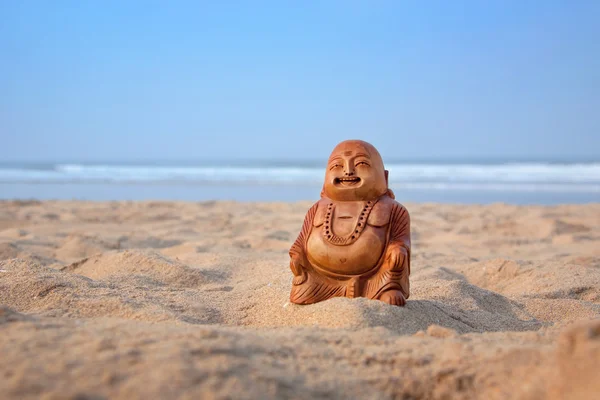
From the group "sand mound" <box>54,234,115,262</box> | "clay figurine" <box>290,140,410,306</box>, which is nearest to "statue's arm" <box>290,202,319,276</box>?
"clay figurine" <box>290,140,410,306</box>

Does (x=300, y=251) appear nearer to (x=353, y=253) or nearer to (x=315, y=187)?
(x=353, y=253)

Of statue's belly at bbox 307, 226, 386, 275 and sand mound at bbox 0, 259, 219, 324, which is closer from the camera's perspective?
sand mound at bbox 0, 259, 219, 324

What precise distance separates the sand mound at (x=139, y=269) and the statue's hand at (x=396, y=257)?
1.94 metres

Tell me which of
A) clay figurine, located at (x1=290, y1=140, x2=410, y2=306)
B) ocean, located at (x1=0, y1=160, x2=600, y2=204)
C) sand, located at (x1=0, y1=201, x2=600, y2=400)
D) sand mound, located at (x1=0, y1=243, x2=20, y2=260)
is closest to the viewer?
sand, located at (x1=0, y1=201, x2=600, y2=400)

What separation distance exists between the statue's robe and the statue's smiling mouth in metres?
0.17

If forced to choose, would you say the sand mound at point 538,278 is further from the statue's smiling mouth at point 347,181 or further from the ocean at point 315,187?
the ocean at point 315,187

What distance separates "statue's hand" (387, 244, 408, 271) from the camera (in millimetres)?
3377

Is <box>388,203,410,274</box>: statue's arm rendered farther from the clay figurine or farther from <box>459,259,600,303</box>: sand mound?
<box>459,259,600,303</box>: sand mound

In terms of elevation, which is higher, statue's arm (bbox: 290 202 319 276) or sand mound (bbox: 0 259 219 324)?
statue's arm (bbox: 290 202 319 276)

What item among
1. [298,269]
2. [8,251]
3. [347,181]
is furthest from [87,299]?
[8,251]

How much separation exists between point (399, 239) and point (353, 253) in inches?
11.5

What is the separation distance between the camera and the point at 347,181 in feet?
12.0

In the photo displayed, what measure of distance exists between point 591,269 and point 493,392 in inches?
138

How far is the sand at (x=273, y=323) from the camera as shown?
77.5 inches
